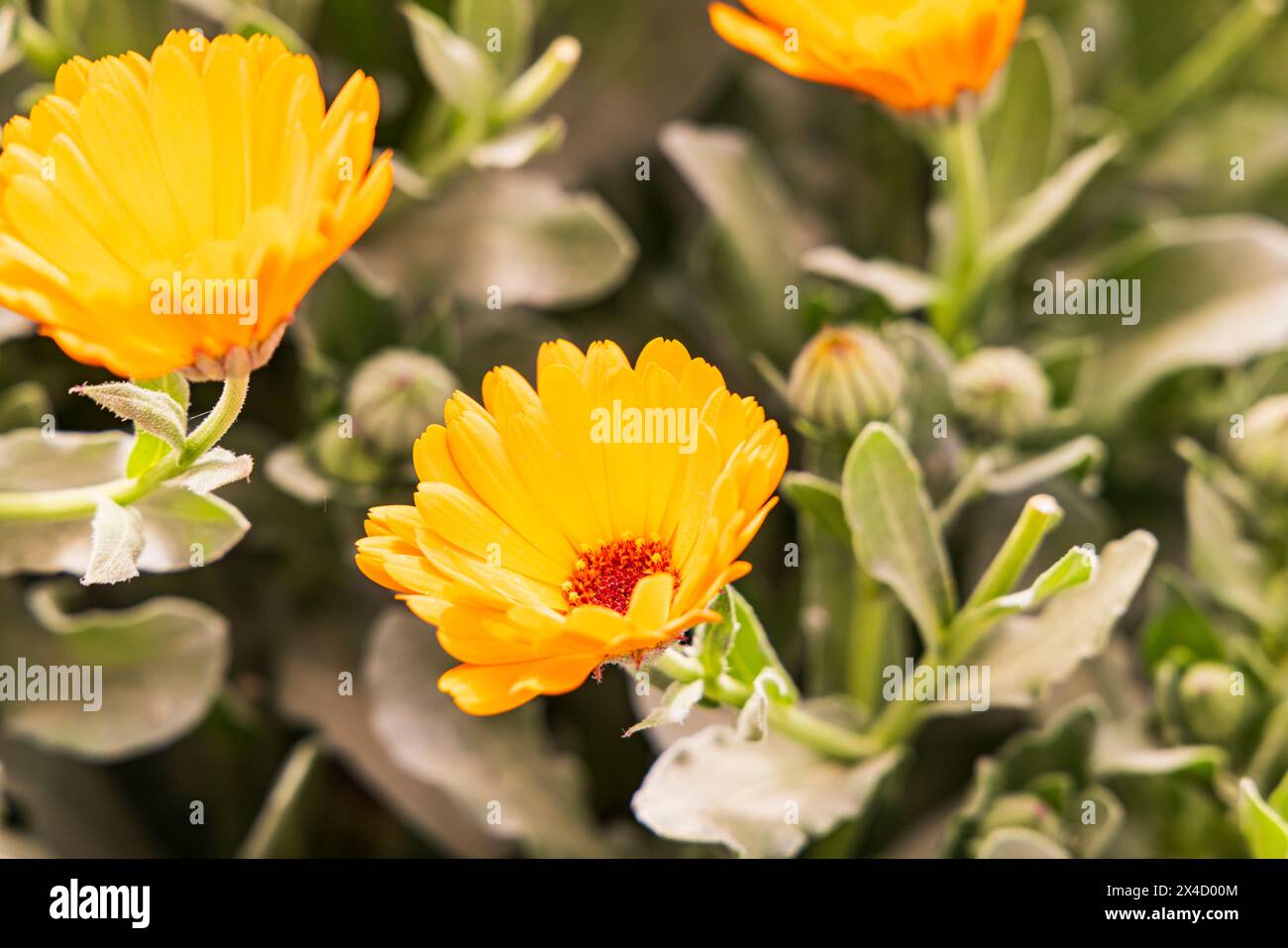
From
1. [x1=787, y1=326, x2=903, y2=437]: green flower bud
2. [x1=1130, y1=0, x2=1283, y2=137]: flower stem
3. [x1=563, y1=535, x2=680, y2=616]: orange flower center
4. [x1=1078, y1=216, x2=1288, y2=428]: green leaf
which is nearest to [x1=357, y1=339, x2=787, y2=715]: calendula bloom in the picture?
[x1=563, y1=535, x2=680, y2=616]: orange flower center

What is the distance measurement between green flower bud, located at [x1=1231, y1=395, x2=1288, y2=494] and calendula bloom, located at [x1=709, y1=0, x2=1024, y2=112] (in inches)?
7.9

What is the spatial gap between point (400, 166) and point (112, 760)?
32 cm

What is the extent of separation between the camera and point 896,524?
1.68ft

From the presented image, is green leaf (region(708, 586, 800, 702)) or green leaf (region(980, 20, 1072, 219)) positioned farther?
green leaf (region(980, 20, 1072, 219))

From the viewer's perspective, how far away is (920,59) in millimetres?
500

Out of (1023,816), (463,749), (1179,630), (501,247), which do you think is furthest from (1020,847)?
(501,247)

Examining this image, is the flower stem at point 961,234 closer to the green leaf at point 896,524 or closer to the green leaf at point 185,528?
the green leaf at point 896,524

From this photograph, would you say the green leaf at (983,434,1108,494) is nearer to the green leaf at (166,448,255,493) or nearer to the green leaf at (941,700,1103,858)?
the green leaf at (941,700,1103,858)

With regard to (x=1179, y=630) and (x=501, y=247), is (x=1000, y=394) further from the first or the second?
(x=501, y=247)

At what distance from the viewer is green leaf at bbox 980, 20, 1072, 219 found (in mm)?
679

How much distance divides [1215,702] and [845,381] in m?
0.21

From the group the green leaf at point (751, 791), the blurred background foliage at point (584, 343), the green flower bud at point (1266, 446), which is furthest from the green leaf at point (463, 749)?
the green flower bud at point (1266, 446)
